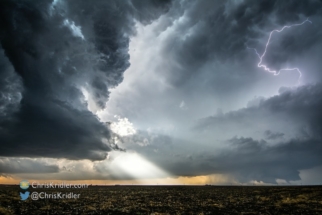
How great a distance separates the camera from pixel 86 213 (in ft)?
128

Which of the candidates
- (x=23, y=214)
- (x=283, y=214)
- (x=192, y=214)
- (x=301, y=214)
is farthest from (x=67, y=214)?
(x=301, y=214)

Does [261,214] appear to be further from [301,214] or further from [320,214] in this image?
[320,214]

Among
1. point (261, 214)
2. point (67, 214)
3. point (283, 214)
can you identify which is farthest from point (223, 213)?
point (67, 214)

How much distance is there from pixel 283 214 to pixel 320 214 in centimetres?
504

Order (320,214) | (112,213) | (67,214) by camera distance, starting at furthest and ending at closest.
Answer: (112,213), (67,214), (320,214)

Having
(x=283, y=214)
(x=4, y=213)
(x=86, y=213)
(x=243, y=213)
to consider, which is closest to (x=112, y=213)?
(x=86, y=213)

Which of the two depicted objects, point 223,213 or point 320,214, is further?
point 223,213

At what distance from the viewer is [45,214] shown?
122 ft

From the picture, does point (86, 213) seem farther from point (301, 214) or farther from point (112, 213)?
point (301, 214)

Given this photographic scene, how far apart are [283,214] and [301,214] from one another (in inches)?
102

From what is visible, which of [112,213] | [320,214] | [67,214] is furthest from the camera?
[112,213]

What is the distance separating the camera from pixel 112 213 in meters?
40.1

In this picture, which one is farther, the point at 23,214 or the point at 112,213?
the point at 112,213

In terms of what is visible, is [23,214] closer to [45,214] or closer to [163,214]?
[45,214]
